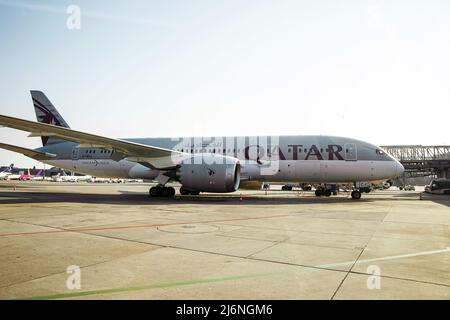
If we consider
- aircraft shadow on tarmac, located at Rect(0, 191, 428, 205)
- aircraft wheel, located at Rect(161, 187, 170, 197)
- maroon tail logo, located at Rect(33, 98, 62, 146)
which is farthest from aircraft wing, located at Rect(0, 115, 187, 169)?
maroon tail logo, located at Rect(33, 98, 62, 146)

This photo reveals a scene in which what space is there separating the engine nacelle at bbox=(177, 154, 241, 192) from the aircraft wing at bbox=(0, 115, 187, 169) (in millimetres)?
1038

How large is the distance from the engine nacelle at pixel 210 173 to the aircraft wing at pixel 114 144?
104cm

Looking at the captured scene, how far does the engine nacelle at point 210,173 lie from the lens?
17.4 meters

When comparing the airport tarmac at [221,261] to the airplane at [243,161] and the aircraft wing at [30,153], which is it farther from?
the aircraft wing at [30,153]

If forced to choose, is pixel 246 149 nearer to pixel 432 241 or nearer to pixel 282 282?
pixel 432 241

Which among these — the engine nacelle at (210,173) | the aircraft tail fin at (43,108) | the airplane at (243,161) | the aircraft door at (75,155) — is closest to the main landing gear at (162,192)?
Answer: the airplane at (243,161)

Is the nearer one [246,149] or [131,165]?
[246,149]

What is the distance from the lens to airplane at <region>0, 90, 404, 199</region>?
17.8m

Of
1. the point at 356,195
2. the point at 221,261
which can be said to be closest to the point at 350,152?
the point at 356,195

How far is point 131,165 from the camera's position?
73.9 feet

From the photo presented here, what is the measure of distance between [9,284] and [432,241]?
7.66 m

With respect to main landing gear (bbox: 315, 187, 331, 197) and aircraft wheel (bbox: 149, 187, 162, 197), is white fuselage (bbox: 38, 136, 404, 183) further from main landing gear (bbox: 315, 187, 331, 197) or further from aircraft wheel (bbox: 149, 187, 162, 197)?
main landing gear (bbox: 315, 187, 331, 197)
